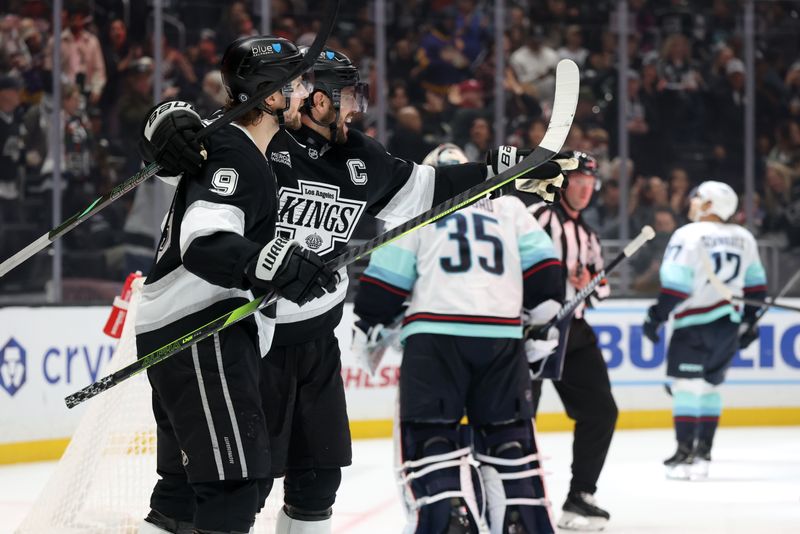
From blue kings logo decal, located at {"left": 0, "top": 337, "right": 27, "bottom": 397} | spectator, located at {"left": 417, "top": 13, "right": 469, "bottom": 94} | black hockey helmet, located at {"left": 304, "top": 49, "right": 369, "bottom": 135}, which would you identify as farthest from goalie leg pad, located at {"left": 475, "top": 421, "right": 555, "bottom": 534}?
spectator, located at {"left": 417, "top": 13, "right": 469, "bottom": 94}

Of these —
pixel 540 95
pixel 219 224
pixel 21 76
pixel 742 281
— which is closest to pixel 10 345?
pixel 21 76

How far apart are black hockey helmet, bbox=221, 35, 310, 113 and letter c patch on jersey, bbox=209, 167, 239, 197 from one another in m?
0.20

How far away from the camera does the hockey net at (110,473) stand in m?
3.77

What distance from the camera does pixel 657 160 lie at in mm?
8977

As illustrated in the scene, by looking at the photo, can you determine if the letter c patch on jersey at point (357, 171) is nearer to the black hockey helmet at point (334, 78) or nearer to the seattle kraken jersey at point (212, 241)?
the black hockey helmet at point (334, 78)

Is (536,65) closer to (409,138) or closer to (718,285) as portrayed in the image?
(409,138)

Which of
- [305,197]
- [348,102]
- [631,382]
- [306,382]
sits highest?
[348,102]

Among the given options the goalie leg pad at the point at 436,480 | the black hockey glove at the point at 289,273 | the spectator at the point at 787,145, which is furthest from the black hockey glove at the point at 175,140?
the spectator at the point at 787,145

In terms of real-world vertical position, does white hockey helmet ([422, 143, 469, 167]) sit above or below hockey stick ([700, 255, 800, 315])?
above

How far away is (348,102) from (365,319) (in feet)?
2.84

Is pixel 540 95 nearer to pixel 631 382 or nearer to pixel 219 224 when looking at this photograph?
pixel 631 382

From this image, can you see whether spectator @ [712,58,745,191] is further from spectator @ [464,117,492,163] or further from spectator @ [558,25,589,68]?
spectator @ [464,117,492,163]

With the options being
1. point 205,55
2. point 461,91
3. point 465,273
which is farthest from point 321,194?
point 461,91

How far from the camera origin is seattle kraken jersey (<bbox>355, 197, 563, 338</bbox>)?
10.9 ft
